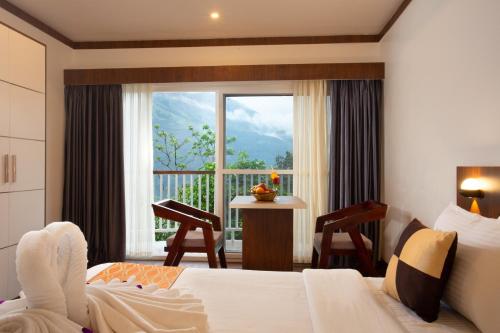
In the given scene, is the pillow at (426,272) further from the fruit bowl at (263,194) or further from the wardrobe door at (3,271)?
the wardrobe door at (3,271)

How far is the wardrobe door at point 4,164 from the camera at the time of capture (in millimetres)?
2539

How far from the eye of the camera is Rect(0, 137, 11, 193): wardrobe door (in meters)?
2.54

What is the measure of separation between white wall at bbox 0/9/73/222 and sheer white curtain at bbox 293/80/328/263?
2.66m

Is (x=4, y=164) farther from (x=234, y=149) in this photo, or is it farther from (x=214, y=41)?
(x=214, y=41)

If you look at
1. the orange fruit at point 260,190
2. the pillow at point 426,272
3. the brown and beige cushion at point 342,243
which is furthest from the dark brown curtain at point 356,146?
the pillow at point 426,272

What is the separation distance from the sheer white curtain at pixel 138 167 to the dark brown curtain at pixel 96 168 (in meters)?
0.12

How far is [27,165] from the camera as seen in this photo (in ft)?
9.22

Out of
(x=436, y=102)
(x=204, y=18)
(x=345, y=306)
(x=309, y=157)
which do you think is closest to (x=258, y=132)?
(x=309, y=157)

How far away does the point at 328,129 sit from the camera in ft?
12.1

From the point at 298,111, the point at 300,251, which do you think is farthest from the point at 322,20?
the point at 300,251

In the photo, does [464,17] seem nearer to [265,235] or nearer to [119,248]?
[265,235]

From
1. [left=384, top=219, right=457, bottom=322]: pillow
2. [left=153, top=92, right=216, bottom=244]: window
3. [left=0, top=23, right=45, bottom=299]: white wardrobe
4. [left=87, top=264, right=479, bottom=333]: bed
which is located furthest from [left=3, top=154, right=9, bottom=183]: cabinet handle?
[left=384, top=219, right=457, bottom=322]: pillow

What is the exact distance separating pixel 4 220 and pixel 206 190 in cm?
230

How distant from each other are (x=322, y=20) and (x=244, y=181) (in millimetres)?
2027
